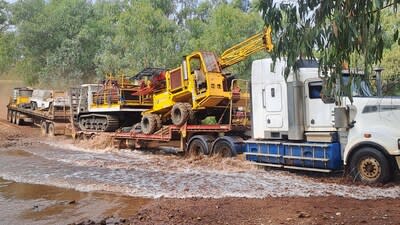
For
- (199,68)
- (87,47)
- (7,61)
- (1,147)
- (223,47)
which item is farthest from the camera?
(7,61)

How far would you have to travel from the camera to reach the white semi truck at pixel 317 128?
9359 mm

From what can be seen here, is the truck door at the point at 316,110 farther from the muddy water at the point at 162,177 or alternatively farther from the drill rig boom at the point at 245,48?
the drill rig boom at the point at 245,48

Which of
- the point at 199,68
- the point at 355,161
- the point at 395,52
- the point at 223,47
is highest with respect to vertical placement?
the point at 223,47

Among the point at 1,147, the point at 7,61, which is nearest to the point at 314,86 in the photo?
the point at 1,147

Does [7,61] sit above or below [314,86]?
above

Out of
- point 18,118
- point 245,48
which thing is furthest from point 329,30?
point 18,118

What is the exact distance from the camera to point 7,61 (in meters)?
61.0

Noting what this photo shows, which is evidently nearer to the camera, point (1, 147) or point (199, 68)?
point (199, 68)

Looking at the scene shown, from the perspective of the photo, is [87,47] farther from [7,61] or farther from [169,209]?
[169,209]

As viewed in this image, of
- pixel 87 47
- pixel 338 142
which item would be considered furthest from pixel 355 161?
pixel 87 47

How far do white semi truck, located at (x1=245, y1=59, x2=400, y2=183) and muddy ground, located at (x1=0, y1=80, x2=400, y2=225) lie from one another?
52cm

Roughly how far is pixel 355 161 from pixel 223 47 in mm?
22547

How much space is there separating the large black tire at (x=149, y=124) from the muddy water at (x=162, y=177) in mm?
947

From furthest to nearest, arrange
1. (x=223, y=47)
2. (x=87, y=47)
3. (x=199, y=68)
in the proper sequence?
(x=87, y=47)
(x=223, y=47)
(x=199, y=68)
